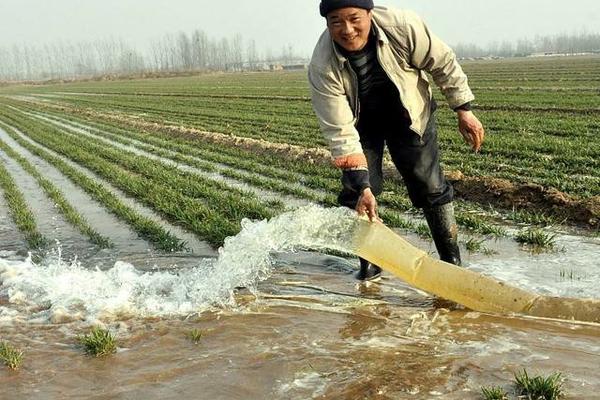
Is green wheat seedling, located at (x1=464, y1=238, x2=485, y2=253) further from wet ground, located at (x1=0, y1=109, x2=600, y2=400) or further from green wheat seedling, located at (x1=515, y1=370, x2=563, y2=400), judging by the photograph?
green wheat seedling, located at (x1=515, y1=370, x2=563, y2=400)

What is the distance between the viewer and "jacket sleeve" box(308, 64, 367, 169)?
11.8 ft

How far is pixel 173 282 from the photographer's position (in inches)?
172

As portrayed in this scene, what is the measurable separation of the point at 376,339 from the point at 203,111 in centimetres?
2325

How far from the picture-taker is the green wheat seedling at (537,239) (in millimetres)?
4949

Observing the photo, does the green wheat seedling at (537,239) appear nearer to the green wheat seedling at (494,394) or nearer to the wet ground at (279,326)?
the wet ground at (279,326)

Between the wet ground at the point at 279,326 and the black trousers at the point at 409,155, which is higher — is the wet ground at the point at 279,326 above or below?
below

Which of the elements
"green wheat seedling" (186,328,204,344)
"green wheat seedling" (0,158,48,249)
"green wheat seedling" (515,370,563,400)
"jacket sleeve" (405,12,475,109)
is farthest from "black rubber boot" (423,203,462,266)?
"green wheat seedling" (0,158,48,249)

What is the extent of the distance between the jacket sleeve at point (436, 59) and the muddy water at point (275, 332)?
1131 mm

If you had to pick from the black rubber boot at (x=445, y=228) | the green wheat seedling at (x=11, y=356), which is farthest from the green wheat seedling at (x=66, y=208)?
the black rubber boot at (x=445, y=228)

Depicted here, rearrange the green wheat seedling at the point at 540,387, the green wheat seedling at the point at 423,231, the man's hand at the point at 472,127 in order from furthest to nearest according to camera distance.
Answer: the green wheat seedling at the point at 423,231, the man's hand at the point at 472,127, the green wheat seedling at the point at 540,387

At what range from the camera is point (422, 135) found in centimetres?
390

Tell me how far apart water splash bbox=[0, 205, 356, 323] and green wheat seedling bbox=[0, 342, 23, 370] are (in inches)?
21.3

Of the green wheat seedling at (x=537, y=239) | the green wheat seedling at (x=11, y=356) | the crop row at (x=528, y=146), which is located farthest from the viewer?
the crop row at (x=528, y=146)

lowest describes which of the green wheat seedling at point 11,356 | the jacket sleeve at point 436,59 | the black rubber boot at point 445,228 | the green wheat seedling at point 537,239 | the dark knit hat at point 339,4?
the green wheat seedling at point 537,239
